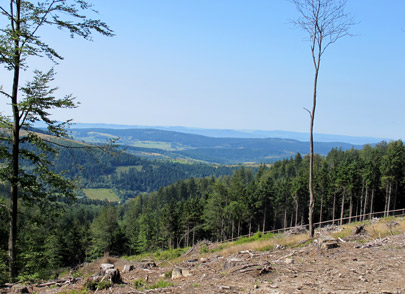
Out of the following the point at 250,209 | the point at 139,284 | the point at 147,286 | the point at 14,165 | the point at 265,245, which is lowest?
the point at 250,209

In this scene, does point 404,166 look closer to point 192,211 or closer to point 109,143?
point 192,211

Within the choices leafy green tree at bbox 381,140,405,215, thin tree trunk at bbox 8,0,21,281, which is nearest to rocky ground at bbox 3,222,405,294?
thin tree trunk at bbox 8,0,21,281

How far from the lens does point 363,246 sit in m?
10.6

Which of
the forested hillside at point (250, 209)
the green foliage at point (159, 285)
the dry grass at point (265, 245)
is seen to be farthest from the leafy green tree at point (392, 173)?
the green foliage at point (159, 285)

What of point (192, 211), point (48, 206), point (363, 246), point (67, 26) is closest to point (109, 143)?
point (48, 206)

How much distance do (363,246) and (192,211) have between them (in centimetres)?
4698

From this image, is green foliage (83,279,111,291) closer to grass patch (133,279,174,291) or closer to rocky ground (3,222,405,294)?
rocky ground (3,222,405,294)

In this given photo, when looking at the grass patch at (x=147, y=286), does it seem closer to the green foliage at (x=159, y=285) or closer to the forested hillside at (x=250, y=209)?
the green foliage at (x=159, y=285)

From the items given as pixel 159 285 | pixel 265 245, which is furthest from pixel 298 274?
pixel 265 245

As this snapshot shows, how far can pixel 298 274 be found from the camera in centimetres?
785

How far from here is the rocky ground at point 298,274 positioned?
6891 mm

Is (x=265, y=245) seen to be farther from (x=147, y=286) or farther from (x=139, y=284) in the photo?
(x=147, y=286)

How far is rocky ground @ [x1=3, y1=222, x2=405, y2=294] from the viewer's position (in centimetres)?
689

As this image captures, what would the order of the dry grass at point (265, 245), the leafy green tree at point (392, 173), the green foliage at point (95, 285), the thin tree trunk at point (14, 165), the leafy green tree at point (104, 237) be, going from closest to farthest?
the green foliage at point (95, 285), the thin tree trunk at point (14, 165), the dry grass at point (265, 245), the leafy green tree at point (392, 173), the leafy green tree at point (104, 237)
